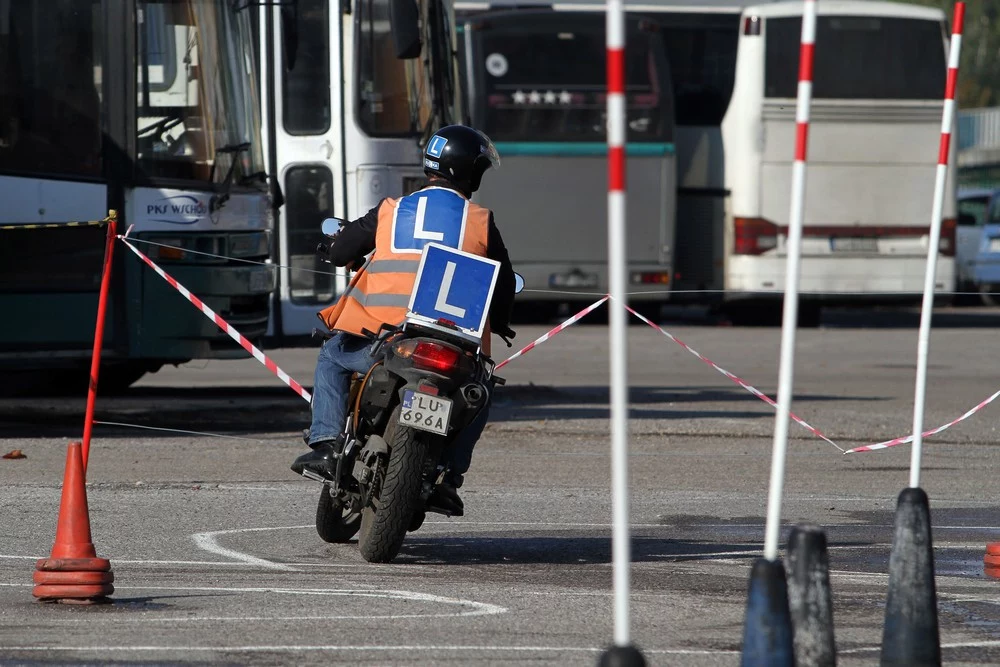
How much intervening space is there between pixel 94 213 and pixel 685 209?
14.6m

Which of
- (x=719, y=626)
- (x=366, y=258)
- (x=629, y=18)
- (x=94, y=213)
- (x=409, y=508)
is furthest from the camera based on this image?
(x=629, y=18)

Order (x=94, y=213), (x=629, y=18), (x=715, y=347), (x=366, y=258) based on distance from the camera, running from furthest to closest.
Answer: (x=629, y=18), (x=715, y=347), (x=94, y=213), (x=366, y=258)

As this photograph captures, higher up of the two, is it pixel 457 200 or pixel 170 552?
pixel 457 200

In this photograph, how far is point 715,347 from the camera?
2141 centimetres

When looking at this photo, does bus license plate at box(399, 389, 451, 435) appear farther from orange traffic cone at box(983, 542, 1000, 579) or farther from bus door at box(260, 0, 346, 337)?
bus door at box(260, 0, 346, 337)

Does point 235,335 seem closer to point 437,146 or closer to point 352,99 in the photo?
point 437,146

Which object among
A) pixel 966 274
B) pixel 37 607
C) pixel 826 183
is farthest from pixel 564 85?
pixel 37 607

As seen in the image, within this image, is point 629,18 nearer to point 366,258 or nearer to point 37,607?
point 366,258

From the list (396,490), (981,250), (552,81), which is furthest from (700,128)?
(396,490)

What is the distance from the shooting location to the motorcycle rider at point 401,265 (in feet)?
23.7

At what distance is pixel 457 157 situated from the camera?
288 inches

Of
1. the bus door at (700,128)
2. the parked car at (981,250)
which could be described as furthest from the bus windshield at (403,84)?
the parked car at (981,250)

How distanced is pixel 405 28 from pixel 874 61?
13212mm

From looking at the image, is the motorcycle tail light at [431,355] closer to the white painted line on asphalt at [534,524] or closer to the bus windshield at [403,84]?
the white painted line on asphalt at [534,524]
